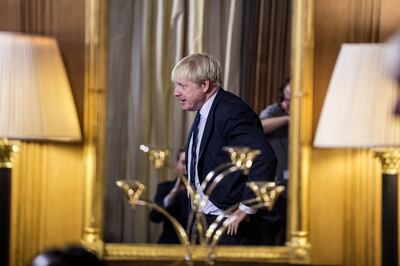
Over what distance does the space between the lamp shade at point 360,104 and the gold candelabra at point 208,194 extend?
21 cm

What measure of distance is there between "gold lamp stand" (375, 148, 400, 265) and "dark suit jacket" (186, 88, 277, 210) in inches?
14.1

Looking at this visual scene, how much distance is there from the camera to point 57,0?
10.1 ft

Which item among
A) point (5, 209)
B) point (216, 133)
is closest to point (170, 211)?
point (216, 133)

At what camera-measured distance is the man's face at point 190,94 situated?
298 cm

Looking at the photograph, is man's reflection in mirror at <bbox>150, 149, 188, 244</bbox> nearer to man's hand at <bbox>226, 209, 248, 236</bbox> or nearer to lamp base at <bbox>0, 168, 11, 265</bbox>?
man's hand at <bbox>226, 209, 248, 236</bbox>

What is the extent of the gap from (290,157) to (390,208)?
1.18 ft

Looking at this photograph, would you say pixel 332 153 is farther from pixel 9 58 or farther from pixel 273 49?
pixel 9 58

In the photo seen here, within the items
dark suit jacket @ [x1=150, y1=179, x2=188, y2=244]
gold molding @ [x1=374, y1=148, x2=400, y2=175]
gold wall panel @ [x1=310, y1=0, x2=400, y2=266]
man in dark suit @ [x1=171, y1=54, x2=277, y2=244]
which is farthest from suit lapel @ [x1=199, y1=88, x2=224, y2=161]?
gold molding @ [x1=374, y1=148, x2=400, y2=175]

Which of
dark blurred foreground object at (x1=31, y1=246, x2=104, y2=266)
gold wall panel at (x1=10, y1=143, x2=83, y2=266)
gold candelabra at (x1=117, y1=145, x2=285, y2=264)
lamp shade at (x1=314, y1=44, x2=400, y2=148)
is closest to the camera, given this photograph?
dark blurred foreground object at (x1=31, y1=246, x2=104, y2=266)

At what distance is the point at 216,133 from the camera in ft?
9.81

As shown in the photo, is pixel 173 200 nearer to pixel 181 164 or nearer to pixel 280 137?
pixel 181 164

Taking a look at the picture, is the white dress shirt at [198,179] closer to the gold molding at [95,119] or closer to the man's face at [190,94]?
the man's face at [190,94]

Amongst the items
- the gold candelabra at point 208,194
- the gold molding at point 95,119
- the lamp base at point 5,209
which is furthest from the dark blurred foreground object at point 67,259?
the gold molding at point 95,119

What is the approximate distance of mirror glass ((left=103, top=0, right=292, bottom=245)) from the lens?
2.98 m
